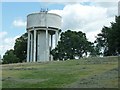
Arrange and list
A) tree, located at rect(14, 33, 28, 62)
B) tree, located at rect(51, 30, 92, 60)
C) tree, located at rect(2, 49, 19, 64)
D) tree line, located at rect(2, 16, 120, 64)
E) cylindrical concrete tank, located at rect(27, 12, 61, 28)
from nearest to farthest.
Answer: cylindrical concrete tank, located at rect(27, 12, 61, 28) < tree line, located at rect(2, 16, 120, 64) < tree, located at rect(51, 30, 92, 60) < tree, located at rect(2, 49, 19, 64) < tree, located at rect(14, 33, 28, 62)

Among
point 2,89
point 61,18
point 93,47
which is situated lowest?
point 2,89

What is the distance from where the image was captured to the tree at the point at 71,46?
286ft

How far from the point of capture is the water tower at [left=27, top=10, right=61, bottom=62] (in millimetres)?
77188

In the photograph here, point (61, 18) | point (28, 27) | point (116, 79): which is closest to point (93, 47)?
point (61, 18)

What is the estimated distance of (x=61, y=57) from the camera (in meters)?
87.5

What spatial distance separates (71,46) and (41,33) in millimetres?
15518

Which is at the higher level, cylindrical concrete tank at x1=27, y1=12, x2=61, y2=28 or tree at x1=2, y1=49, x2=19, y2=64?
cylindrical concrete tank at x1=27, y1=12, x2=61, y2=28

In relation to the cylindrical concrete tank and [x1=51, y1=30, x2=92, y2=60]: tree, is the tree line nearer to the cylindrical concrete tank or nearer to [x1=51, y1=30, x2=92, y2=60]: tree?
[x1=51, y1=30, x2=92, y2=60]: tree

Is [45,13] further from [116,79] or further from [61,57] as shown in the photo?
[116,79]

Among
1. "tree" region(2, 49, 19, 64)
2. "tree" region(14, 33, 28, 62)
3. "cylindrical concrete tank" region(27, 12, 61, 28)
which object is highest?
"cylindrical concrete tank" region(27, 12, 61, 28)

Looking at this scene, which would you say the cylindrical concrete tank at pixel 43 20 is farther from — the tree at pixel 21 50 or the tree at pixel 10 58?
the tree at pixel 21 50

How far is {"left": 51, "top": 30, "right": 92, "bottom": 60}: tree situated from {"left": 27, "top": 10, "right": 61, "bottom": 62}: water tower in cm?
608

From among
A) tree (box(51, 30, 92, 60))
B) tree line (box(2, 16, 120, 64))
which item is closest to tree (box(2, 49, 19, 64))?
tree line (box(2, 16, 120, 64))

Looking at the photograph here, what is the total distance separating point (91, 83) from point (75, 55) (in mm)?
68125
